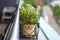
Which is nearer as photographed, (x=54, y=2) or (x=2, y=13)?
(x=2, y=13)

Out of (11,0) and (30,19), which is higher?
(11,0)

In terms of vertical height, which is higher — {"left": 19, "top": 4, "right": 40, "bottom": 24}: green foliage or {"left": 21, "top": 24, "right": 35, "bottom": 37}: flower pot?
{"left": 19, "top": 4, "right": 40, "bottom": 24}: green foliage

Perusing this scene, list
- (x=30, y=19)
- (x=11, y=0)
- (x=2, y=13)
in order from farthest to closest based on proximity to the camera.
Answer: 1. (x=11, y=0)
2. (x=2, y=13)
3. (x=30, y=19)

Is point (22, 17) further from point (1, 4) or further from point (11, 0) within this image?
Result: point (11, 0)

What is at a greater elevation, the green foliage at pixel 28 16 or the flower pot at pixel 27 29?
the green foliage at pixel 28 16

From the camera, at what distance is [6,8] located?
138 centimetres

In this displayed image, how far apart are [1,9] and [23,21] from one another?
306mm

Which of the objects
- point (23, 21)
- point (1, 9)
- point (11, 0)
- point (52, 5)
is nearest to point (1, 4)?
point (1, 9)

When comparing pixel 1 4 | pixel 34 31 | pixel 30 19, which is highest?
pixel 1 4

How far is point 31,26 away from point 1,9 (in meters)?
0.39

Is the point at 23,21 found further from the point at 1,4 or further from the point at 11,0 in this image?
the point at 11,0

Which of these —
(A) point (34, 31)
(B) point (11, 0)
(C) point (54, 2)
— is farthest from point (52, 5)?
(A) point (34, 31)

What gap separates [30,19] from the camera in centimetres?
108

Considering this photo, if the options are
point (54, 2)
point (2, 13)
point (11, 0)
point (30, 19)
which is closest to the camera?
point (30, 19)
